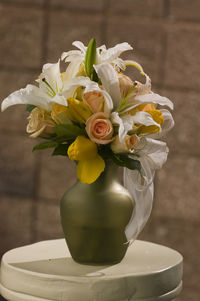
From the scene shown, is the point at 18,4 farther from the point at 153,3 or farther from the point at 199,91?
the point at 199,91

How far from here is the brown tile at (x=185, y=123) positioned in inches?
116

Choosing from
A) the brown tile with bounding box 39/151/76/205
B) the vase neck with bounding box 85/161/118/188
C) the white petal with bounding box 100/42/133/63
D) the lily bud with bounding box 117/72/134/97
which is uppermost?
the white petal with bounding box 100/42/133/63

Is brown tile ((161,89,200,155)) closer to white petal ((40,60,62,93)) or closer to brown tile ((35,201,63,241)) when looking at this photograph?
brown tile ((35,201,63,241))

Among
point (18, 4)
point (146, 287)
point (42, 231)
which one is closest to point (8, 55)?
point (18, 4)

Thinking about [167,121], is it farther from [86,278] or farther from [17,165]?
[17,165]

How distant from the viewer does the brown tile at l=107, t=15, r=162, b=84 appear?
293 cm

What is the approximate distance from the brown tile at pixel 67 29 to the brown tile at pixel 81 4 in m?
0.03

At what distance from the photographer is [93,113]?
4.84ft

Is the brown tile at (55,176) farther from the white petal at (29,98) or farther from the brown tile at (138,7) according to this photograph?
the white petal at (29,98)

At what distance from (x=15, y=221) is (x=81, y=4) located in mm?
1250

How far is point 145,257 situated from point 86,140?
1.43 feet

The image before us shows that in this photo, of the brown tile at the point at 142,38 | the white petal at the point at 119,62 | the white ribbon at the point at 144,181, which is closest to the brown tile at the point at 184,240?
the brown tile at the point at 142,38

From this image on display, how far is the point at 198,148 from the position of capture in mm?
2977

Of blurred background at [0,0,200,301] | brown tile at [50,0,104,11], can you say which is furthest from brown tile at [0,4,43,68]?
brown tile at [50,0,104,11]
